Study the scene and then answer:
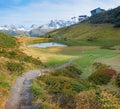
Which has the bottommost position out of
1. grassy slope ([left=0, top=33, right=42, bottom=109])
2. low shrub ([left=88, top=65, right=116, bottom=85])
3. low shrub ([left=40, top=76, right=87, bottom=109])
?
low shrub ([left=88, top=65, right=116, bottom=85])

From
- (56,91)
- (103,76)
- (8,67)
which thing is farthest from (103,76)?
(56,91)

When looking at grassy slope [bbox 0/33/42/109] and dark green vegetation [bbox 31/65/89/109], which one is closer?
dark green vegetation [bbox 31/65/89/109]

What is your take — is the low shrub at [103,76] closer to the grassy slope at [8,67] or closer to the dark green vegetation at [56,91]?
the grassy slope at [8,67]

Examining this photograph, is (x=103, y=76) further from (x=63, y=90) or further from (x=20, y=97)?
(x=20, y=97)

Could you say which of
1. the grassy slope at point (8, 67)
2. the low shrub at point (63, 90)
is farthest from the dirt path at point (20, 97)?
the low shrub at point (63, 90)

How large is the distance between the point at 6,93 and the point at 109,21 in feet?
546

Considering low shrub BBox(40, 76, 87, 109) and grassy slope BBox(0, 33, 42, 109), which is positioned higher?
grassy slope BBox(0, 33, 42, 109)

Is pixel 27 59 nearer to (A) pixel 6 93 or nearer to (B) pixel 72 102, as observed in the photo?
(A) pixel 6 93

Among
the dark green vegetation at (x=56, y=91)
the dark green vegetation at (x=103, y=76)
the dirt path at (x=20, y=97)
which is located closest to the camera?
the dark green vegetation at (x=56, y=91)

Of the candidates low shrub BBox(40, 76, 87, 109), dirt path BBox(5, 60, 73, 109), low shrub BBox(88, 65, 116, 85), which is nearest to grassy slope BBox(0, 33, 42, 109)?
dirt path BBox(5, 60, 73, 109)

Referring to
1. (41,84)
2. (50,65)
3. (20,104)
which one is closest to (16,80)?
(41,84)

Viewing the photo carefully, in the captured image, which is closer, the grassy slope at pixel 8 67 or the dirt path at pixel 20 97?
the dirt path at pixel 20 97

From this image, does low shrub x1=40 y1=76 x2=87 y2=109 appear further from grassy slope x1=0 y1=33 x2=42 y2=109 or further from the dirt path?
grassy slope x1=0 y1=33 x2=42 y2=109

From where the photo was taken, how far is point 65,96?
24203 millimetres
